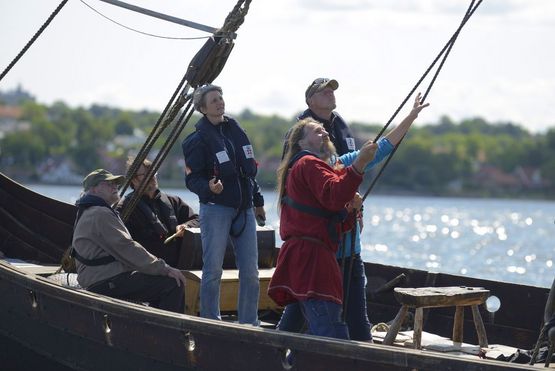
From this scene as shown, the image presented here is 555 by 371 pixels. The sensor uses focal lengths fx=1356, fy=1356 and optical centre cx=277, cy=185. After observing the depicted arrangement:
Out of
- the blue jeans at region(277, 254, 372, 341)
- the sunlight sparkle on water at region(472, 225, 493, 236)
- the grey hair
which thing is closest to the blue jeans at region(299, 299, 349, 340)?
the blue jeans at region(277, 254, 372, 341)

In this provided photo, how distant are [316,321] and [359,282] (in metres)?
0.72

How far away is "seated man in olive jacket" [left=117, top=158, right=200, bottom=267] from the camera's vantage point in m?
9.66

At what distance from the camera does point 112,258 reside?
337 inches

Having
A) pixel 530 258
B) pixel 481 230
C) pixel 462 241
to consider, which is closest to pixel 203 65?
pixel 530 258

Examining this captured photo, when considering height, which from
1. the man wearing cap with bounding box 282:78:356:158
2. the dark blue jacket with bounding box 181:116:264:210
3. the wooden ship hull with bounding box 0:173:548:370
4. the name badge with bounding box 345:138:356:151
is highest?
the man wearing cap with bounding box 282:78:356:158

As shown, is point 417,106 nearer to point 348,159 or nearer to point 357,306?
point 348,159

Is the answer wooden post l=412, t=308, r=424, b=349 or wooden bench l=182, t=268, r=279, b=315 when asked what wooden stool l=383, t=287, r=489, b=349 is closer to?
wooden post l=412, t=308, r=424, b=349

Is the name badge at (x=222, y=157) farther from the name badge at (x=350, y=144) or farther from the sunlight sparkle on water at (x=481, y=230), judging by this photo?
the sunlight sparkle on water at (x=481, y=230)

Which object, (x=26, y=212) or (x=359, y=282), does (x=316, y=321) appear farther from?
(x=26, y=212)

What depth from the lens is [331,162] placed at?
24.8 ft

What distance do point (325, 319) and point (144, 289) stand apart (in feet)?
5.89

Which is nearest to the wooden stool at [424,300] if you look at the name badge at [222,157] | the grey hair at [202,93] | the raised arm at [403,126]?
the raised arm at [403,126]

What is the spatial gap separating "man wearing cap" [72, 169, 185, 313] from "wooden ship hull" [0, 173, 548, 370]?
24 cm

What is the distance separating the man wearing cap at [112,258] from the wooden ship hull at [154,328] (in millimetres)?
243
